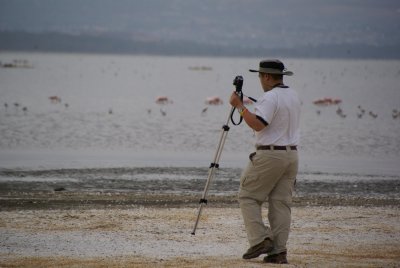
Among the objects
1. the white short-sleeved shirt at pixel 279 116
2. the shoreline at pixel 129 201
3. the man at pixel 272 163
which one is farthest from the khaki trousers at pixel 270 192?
the shoreline at pixel 129 201

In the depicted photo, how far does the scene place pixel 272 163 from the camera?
1019cm

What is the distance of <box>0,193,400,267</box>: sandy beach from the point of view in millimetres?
10617

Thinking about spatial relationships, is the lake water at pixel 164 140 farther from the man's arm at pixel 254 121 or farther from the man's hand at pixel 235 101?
the man's arm at pixel 254 121

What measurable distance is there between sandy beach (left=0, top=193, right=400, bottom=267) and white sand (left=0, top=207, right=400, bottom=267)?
1cm

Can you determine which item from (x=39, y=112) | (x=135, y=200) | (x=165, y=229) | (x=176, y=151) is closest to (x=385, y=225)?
(x=165, y=229)

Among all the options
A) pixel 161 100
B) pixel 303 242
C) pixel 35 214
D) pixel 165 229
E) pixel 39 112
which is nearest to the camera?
pixel 303 242

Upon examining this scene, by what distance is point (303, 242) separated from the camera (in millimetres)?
11930

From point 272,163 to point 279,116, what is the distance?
51 cm

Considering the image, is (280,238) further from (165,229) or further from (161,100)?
(161,100)

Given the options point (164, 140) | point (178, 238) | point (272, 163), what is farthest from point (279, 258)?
point (164, 140)

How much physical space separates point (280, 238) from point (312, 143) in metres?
23.5

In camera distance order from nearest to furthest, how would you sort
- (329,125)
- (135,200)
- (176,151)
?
(135,200) → (176,151) → (329,125)

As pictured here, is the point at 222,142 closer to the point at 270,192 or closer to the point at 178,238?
the point at 270,192

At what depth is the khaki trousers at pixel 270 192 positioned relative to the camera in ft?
33.5
